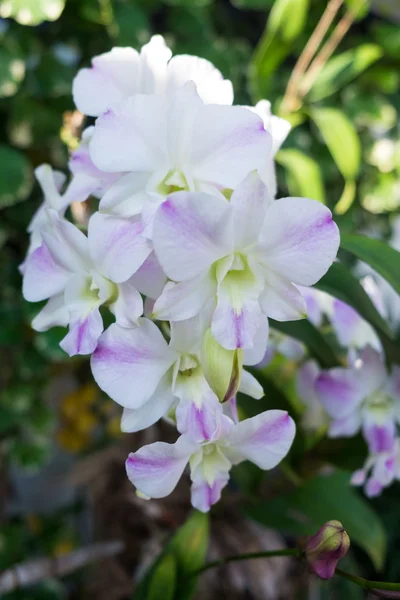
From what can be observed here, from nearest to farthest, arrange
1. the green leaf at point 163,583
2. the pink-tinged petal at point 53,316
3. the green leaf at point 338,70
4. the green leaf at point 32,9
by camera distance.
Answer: the pink-tinged petal at point 53,316, the green leaf at point 163,583, the green leaf at point 32,9, the green leaf at point 338,70

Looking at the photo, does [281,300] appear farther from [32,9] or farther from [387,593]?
[32,9]

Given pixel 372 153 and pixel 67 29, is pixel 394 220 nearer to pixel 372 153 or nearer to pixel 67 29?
pixel 372 153

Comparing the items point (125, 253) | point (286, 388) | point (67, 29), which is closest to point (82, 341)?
point (125, 253)

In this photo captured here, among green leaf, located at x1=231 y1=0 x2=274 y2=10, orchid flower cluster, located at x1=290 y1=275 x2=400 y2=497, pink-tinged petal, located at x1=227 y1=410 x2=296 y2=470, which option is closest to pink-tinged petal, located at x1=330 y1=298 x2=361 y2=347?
orchid flower cluster, located at x1=290 y1=275 x2=400 y2=497

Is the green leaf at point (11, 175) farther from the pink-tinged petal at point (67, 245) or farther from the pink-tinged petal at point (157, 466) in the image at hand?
the pink-tinged petal at point (157, 466)

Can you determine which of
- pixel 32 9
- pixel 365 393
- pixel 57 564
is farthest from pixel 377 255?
pixel 57 564

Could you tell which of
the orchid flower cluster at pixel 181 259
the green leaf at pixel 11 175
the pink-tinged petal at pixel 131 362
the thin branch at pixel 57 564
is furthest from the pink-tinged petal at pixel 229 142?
the thin branch at pixel 57 564

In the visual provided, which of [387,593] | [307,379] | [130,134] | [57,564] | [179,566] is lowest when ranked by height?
[57,564]

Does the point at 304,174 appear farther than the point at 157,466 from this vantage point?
Yes
